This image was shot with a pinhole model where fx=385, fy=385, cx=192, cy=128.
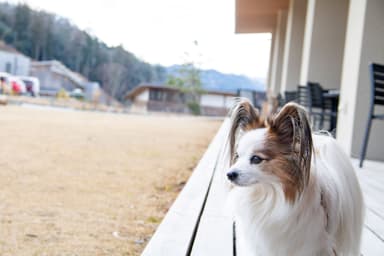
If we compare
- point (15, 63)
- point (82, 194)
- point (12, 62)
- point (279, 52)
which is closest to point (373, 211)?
point (82, 194)

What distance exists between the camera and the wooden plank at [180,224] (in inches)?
46.7

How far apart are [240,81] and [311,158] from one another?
21.4 meters

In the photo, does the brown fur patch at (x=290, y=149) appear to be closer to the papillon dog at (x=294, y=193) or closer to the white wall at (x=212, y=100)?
the papillon dog at (x=294, y=193)

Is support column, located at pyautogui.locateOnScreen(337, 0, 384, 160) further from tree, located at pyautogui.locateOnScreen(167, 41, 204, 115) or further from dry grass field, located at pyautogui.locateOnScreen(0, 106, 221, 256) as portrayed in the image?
tree, located at pyautogui.locateOnScreen(167, 41, 204, 115)

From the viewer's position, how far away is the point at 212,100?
1068 inches

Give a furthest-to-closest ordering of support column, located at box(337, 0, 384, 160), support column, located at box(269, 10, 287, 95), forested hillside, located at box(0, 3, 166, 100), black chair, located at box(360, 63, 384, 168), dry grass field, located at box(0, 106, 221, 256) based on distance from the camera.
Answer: forested hillside, located at box(0, 3, 166, 100), support column, located at box(269, 10, 287, 95), support column, located at box(337, 0, 384, 160), black chair, located at box(360, 63, 384, 168), dry grass field, located at box(0, 106, 221, 256)

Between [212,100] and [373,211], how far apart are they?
25.6m

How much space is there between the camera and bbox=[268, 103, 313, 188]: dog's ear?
1.01 m

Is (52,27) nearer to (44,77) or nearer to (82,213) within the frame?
(44,77)

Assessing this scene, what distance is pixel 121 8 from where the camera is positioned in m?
34.1

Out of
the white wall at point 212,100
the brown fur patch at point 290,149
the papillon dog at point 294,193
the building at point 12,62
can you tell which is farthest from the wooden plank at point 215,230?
the building at point 12,62

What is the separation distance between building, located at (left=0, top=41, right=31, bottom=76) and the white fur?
30.2 metres

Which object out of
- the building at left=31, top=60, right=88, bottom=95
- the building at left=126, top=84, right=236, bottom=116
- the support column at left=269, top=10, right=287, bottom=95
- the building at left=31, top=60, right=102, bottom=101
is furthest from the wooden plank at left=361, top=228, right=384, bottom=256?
the building at left=31, top=60, right=88, bottom=95

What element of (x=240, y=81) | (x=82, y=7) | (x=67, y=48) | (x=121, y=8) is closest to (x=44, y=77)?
(x=67, y=48)
